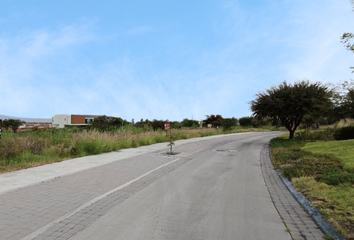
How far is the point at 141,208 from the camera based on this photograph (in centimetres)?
511

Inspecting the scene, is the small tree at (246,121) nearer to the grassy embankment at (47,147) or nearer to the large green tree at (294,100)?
the large green tree at (294,100)

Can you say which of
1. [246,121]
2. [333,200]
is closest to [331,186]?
[333,200]

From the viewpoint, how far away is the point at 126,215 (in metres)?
4.68

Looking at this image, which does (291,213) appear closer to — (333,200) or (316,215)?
(316,215)

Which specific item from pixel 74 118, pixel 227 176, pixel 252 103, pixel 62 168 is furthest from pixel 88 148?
pixel 74 118

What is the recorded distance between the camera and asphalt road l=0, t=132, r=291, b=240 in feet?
13.0

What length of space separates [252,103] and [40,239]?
2289 centimetres

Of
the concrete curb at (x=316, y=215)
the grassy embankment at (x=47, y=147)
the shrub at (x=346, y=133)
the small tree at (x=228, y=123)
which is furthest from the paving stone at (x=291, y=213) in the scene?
the small tree at (x=228, y=123)

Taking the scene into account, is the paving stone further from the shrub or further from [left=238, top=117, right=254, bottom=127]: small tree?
[left=238, top=117, right=254, bottom=127]: small tree

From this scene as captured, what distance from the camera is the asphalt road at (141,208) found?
3.96m

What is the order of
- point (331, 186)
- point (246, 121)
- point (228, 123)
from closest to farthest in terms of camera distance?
point (331, 186)
point (228, 123)
point (246, 121)

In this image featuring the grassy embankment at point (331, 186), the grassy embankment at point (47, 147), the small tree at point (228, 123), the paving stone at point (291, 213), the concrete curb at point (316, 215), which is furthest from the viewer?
the small tree at point (228, 123)

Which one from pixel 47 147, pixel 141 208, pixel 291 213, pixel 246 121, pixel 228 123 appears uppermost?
pixel 246 121

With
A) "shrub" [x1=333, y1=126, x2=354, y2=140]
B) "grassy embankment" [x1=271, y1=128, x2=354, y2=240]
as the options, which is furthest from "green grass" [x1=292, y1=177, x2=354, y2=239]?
"shrub" [x1=333, y1=126, x2=354, y2=140]
